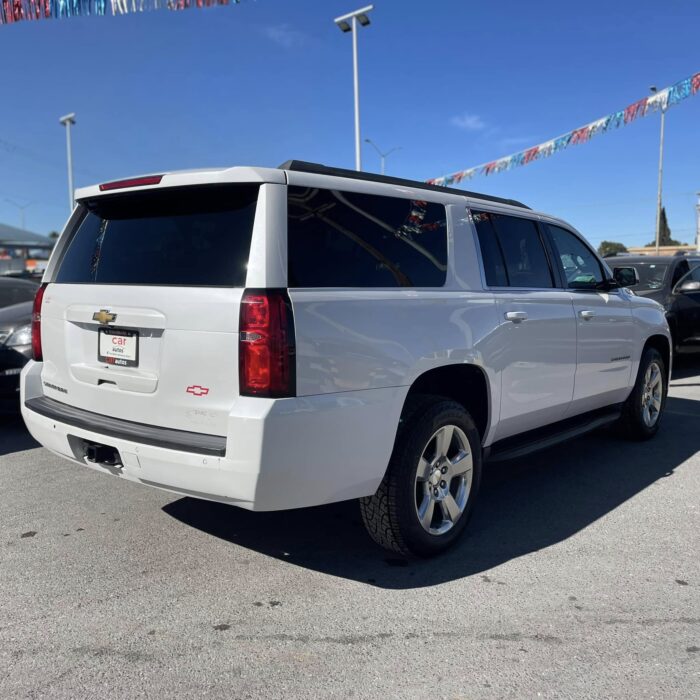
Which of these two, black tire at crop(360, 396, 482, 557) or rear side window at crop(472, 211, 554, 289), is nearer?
black tire at crop(360, 396, 482, 557)

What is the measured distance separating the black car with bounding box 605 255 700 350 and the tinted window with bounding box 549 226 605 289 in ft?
12.9

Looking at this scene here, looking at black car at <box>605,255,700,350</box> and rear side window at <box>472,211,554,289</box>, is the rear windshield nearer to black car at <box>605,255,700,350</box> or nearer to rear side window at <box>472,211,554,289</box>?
rear side window at <box>472,211,554,289</box>

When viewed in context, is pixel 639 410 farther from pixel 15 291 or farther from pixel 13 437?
pixel 15 291

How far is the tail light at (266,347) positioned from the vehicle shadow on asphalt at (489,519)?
1198 millimetres

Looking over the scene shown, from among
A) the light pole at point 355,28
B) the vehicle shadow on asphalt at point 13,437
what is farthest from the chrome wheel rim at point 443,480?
the light pole at point 355,28

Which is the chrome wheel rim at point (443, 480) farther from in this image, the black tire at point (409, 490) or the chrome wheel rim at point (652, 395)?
the chrome wheel rim at point (652, 395)

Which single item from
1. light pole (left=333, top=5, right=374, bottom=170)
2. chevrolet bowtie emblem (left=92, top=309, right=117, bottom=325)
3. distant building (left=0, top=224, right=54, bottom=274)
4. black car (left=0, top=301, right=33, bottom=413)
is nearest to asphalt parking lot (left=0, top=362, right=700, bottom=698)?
chevrolet bowtie emblem (left=92, top=309, right=117, bottom=325)

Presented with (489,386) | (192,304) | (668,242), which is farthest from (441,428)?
(668,242)

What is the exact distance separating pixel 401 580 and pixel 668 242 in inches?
3315

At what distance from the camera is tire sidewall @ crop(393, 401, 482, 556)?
3.17 metres

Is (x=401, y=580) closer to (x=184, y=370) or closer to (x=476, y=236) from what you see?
(x=184, y=370)

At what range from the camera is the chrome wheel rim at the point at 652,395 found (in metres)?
5.78

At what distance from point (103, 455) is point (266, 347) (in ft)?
3.67

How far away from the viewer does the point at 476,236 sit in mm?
3914
